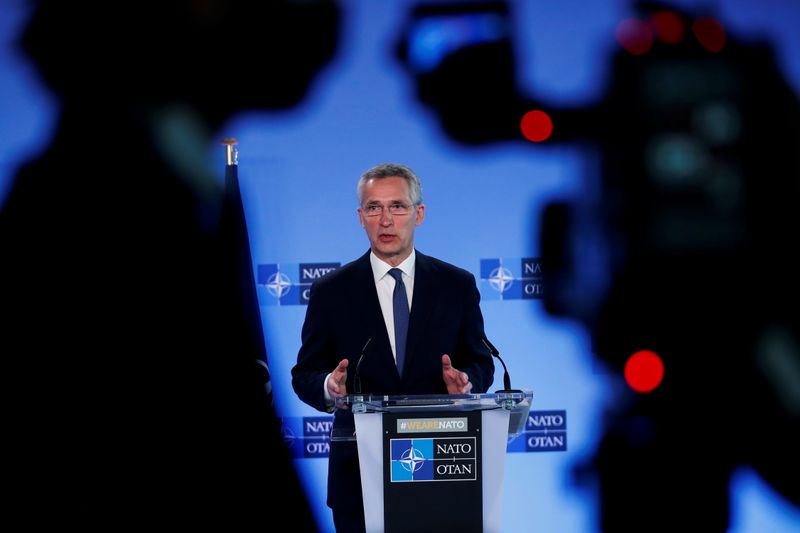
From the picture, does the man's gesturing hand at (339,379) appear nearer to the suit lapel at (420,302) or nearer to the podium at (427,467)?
the podium at (427,467)

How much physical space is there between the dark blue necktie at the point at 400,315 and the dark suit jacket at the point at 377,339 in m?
0.04

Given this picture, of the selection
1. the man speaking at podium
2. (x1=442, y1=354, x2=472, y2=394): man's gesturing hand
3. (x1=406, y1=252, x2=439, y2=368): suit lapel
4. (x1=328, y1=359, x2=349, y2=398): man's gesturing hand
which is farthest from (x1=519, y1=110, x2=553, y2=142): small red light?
(x1=328, y1=359, x2=349, y2=398): man's gesturing hand

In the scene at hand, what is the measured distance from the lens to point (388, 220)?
10.3 ft

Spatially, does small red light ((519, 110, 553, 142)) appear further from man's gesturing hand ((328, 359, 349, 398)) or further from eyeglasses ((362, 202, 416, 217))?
man's gesturing hand ((328, 359, 349, 398))

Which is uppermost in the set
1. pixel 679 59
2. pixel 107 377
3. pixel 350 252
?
pixel 679 59

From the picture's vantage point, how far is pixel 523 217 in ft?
→ 17.1

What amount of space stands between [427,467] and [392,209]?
1064mm

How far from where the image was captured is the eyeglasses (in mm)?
3143

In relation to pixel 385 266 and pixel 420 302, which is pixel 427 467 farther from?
pixel 385 266

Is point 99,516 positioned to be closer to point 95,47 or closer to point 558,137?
point 95,47

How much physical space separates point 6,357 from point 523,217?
300cm

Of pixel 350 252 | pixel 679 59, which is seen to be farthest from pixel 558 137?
pixel 350 252

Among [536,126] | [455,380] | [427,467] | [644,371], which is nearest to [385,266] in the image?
[455,380]

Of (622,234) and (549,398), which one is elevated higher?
(622,234)
